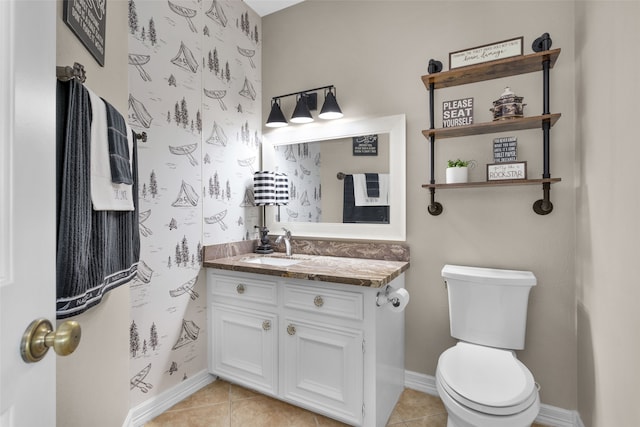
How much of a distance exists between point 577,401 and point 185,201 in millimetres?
2543

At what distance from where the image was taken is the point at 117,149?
1.11 m

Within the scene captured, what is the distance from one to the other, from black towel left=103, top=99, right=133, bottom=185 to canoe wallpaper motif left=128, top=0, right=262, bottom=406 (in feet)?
2.18

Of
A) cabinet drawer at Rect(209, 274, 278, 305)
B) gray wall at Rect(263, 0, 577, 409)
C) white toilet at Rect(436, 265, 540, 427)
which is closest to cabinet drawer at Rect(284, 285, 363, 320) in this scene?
cabinet drawer at Rect(209, 274, 278, 305)

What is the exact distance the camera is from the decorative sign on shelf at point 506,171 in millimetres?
1757

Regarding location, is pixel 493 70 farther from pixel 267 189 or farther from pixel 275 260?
pixel 275 260

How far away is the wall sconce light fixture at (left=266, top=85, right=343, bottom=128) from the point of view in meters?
2.32

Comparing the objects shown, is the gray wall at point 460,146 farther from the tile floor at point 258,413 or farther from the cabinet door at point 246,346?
the cabinet door at point 246,346

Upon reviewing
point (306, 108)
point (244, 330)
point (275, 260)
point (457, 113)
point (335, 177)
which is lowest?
point (244, 330)

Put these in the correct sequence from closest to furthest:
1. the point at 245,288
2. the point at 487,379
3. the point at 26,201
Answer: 1. the point at 26,201
2. the point at 487,379
3. the point at 245,288

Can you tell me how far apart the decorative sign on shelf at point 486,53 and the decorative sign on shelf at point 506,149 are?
449mm

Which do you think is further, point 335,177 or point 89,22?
point 335,177

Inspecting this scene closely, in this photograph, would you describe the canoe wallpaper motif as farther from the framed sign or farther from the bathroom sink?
the framed sign

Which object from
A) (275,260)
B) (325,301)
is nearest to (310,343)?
(325,301)

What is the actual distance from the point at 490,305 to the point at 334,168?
53.5 inches
